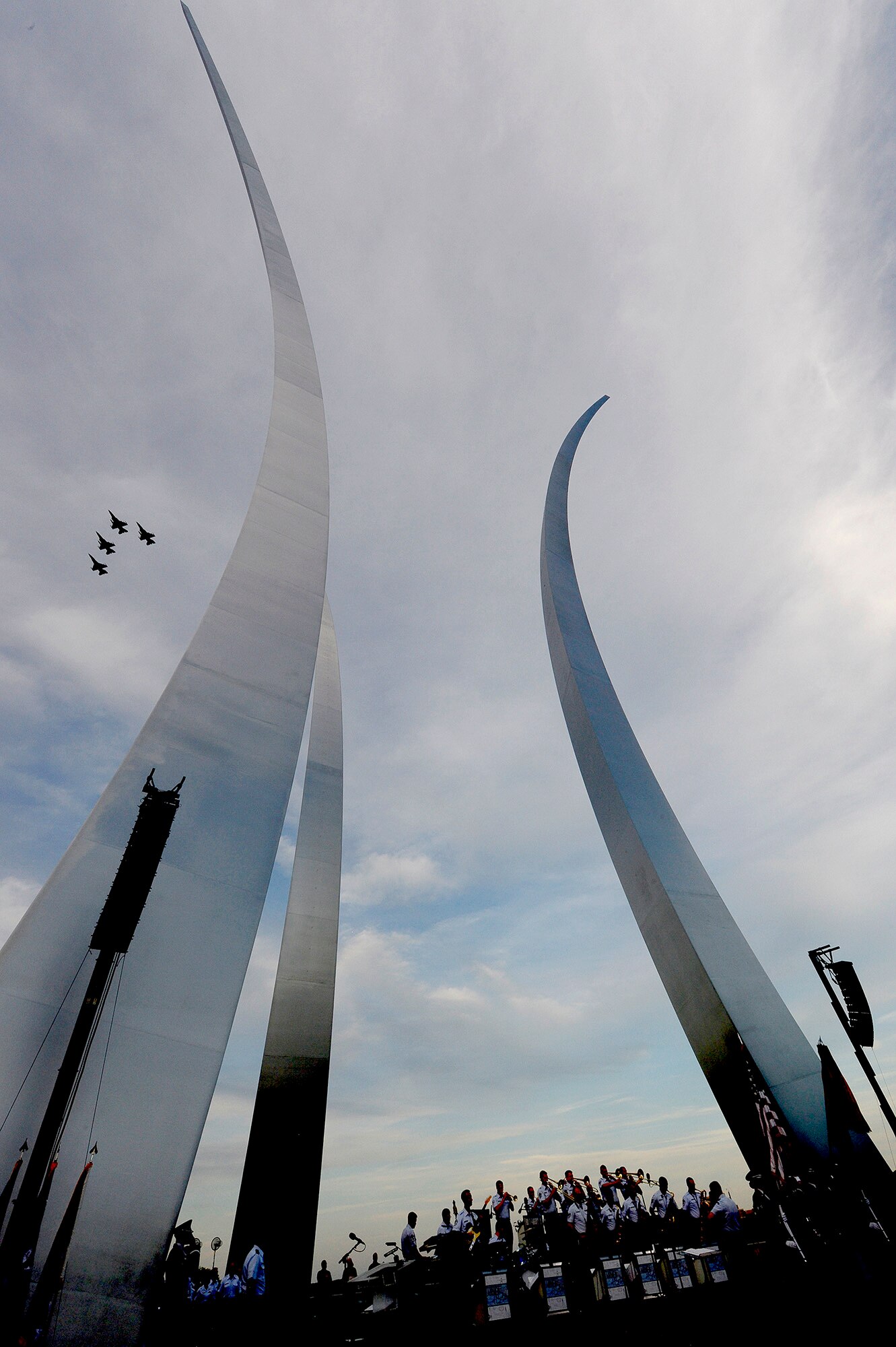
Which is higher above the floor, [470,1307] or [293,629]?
[293,629]

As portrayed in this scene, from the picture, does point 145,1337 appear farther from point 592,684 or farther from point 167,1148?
point 592,684

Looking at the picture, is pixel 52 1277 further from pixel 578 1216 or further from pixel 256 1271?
pixel 578 1216

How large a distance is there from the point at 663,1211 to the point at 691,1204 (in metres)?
0.71

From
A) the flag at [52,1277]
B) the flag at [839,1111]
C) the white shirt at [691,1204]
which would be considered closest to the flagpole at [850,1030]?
the flag at [839,1111]

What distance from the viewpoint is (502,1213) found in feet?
36.2

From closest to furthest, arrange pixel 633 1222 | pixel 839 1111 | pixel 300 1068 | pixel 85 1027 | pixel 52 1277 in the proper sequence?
pixel 52 1277
pixel 85 1027
pixel 839 1111
pixel 633 1222
pixel 300 1068

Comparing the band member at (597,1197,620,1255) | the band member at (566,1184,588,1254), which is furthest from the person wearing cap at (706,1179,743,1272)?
the band member at (566,1184,588,1254)

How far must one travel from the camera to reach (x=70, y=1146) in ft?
20.8

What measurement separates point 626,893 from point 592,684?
446 cm

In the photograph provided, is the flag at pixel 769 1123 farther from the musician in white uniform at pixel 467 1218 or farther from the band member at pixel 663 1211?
the musician in white uniform at pixel 467 1218

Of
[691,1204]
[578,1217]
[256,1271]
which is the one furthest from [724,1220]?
[256,1271]

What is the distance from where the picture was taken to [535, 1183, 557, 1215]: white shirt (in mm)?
10773

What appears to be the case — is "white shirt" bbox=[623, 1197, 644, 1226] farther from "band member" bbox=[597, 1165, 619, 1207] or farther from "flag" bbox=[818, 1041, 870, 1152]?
"flag" bbox=[818, 1041, 870, 1152]

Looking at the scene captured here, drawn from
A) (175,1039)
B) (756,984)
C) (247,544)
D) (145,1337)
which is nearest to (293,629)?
(247,544)
